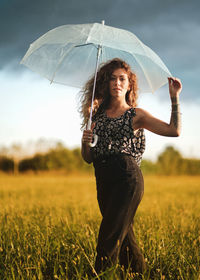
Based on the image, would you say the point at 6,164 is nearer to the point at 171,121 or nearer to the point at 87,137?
the point at 87,137

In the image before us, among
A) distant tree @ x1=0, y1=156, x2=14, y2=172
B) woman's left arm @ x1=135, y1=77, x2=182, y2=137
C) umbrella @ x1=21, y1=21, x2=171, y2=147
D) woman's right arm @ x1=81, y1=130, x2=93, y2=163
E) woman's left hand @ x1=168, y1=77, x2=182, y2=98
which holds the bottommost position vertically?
distant tree @ x1=0, y1=156, x2=14, y2=172

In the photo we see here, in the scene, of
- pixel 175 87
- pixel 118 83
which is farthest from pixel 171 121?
pixel 118 83

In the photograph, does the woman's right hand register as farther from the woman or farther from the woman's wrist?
the woman's wrist

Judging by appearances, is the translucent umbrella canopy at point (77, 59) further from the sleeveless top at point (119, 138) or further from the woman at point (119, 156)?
the sleeveless top at point (119, 138)

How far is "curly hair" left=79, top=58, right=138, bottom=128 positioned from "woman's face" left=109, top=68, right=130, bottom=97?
8 centimetres

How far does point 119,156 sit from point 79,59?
1.58m

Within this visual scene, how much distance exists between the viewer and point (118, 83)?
121 inches

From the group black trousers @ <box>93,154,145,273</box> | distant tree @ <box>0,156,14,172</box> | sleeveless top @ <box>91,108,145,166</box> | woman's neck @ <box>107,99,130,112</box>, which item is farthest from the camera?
distant tree @ <box>0,156,14,172</box>

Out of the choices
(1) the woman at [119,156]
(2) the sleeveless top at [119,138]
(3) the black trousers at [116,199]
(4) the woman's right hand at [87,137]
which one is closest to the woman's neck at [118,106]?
(1) the woman at [119,156]

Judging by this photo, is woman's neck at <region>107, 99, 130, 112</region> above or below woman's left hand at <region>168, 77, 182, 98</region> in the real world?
below

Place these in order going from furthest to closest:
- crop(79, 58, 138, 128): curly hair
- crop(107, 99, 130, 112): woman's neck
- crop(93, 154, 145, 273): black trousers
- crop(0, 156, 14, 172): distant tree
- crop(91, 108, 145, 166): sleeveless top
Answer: crop(0, 156, 14, 172): distant tree, crop(79, 58, 138, 128): curly hair, crop(107, 99, 130, 112): woman's neck, crop(91, 108, 145, 166): sleeveless top, crop(93, 154, 145, 273): black trousers

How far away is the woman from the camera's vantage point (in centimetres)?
261

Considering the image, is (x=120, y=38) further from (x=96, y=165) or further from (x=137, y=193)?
(x=137, y=193)

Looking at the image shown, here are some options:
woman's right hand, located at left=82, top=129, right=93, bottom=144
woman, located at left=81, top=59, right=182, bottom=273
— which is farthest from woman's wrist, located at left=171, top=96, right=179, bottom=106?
woman's right hand, located at left=82, top=129, right=93, bottom=144
